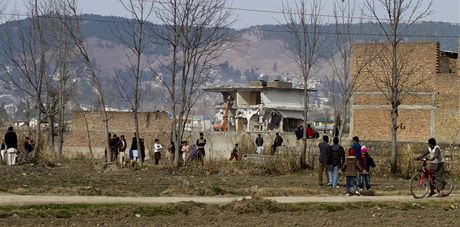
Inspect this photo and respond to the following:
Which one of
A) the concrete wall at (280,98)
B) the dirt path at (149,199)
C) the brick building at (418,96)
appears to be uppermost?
the concrete wall at (280,98)

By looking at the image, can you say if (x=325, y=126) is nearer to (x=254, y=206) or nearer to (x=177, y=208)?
(x=254, y=206)

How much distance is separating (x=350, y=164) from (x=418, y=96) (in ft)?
69.1

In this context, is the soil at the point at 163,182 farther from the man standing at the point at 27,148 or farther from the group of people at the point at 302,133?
the group of people at the point at 302,133

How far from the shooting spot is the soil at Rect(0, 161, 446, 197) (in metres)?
23.5

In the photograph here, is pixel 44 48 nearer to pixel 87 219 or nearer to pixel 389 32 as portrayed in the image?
pixel 389 32

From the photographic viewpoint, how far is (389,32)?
35625 millimetres

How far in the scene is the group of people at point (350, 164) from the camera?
25.2 meters

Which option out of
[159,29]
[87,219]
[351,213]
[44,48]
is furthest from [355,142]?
[44,48]

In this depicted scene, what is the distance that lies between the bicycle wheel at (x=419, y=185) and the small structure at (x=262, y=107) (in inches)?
2106

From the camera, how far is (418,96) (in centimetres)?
4525

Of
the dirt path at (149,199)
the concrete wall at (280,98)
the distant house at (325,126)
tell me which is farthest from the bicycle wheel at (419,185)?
the concrete wall at (280,98)

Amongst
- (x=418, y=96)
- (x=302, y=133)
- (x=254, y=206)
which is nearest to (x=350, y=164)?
(x=254, y=206)

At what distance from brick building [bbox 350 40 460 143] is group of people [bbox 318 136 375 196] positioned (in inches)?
634

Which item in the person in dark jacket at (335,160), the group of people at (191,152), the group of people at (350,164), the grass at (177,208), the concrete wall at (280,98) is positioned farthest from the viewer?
the concrete wall at (280,98)
